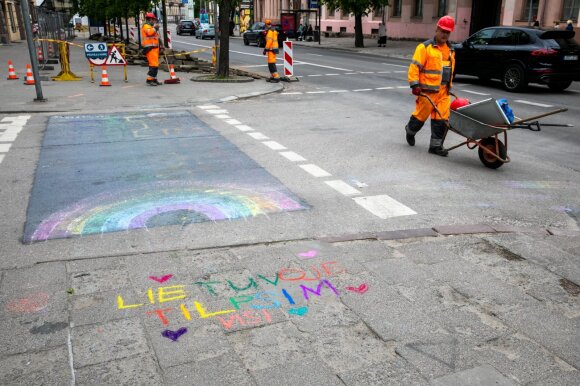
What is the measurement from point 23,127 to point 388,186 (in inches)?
290

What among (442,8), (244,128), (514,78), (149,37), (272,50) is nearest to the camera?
(244,128)

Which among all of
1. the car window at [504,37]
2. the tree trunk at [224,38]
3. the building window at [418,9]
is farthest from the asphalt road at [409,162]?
the building window at [418,9]

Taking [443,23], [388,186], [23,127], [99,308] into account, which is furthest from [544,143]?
[23,127]

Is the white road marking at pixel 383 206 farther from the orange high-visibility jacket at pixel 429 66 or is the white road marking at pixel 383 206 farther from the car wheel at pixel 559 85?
the car wheel at pixel 559 85

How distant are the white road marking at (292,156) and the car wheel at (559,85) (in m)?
10.4

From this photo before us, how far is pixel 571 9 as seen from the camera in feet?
93.7

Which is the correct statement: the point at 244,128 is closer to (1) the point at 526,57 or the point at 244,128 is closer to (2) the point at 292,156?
(2) the point at 292,156

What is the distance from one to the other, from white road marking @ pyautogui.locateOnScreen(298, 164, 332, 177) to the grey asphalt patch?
588 mm

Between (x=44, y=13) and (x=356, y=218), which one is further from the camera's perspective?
(x=44, y=13)

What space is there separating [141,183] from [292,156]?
2.40 meters

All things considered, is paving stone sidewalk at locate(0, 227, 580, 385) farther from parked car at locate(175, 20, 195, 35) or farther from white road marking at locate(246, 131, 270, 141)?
parked car at locate(175, 20, 195, 35)

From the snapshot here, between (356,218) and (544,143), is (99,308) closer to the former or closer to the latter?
(356,218)

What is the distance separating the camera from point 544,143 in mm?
9539

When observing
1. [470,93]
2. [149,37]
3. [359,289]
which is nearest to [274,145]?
[359,289]
